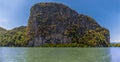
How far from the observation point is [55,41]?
19975 centimetres

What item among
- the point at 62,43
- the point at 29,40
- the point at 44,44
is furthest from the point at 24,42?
the point at 62,43

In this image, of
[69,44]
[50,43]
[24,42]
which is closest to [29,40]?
[24,42]

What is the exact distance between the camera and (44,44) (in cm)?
19250

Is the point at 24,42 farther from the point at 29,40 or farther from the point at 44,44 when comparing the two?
the point at 44,44

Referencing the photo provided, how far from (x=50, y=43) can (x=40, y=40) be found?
30.0 feet

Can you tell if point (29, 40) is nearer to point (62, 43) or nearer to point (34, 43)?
point (34, 43)

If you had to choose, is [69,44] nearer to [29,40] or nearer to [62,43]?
[62,43]

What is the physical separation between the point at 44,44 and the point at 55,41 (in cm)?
1171

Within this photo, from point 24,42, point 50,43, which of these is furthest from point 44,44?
point 24,42

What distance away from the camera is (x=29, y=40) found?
647 feet

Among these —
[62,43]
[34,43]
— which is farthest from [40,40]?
[62,43]

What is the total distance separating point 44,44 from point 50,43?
5728mm

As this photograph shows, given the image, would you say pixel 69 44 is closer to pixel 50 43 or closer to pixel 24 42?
pixel 50 43

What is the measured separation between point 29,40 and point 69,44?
3401 cm
